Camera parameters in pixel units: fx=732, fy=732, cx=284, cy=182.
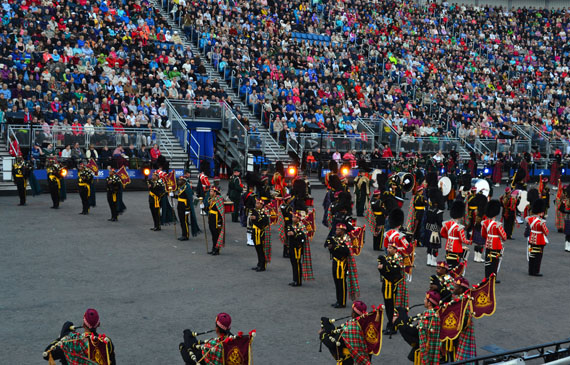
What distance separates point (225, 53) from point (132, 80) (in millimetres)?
5959

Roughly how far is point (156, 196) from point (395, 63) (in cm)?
2397

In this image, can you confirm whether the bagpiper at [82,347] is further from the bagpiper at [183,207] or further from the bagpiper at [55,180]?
the bagpiper at [55,180]

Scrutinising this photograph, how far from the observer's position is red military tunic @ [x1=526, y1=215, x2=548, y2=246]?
14844 mm

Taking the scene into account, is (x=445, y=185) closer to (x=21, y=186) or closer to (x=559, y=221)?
(x=559, y=221)

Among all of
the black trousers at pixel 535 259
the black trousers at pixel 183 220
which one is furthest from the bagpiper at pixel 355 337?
the black trousers at pixel 183 220

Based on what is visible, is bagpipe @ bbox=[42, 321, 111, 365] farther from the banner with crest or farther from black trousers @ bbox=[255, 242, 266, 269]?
black trousers @ bbox=[255, 242, 266, 269]

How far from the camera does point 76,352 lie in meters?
7.19

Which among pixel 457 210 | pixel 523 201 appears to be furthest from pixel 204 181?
pixel 523 201

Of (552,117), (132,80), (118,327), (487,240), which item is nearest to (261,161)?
(132,80)

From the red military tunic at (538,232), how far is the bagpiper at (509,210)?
3920 millimetres

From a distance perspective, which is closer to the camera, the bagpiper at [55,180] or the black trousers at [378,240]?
the black trousers at [378,240]

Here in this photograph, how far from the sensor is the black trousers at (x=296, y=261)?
43.1 feet

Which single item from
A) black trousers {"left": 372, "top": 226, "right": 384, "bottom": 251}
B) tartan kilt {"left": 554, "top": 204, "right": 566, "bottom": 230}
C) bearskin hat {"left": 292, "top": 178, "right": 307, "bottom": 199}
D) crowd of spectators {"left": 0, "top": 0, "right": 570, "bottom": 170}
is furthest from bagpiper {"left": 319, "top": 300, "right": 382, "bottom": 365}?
crowd of spectators {"left": 0, "top": 0, "right": 570, "bottom": 170}

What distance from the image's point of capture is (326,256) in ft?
52.4
